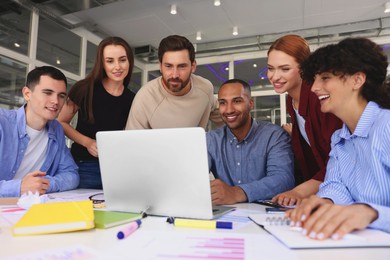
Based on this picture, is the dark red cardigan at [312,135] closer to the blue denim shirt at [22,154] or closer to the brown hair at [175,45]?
the brown hair at [175,45]

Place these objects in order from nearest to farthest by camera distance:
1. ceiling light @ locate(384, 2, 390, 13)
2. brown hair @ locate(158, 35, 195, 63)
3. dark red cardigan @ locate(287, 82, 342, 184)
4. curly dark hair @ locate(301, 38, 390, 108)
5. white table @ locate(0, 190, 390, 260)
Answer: white table @ locate(0, 190, 390, 260)
curly dark hair @ locate(301, 38, 390, 108)
dark red cardigan @ locate(287, 82, 342, 184)
brown hair @ locate(158, 35, 195, 63)
ceiling light @ locate(384, 2, 390, 13)

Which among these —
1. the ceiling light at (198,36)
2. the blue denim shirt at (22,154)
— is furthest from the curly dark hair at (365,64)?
the ceiling light at (198,36)

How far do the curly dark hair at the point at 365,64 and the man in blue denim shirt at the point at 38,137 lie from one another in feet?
4.83

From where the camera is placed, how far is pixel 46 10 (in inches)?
175

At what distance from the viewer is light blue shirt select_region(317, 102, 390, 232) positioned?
1.04 meters

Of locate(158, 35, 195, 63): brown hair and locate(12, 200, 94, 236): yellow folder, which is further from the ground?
locate(158, 35, 195, 63): brown hair

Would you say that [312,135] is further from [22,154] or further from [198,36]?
[198,36]

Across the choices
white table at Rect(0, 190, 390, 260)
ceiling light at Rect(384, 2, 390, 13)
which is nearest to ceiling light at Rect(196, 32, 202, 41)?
ceiling light at Rect(384, 2, 390, 13)

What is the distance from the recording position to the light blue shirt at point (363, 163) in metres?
1.04

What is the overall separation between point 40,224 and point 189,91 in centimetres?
162

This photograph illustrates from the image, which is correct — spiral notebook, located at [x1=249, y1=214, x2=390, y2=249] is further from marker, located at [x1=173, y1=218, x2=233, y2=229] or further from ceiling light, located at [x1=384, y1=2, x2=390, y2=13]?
ceiling light, located at [x1=384, y1=2, x2=390, y2=13]

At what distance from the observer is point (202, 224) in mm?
863

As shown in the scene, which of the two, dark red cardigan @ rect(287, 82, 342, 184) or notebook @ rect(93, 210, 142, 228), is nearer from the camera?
notebook @ rect(93, 210, 142, 228)

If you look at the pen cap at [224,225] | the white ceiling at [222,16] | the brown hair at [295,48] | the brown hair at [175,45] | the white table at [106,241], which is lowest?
the white table at [106,241]
